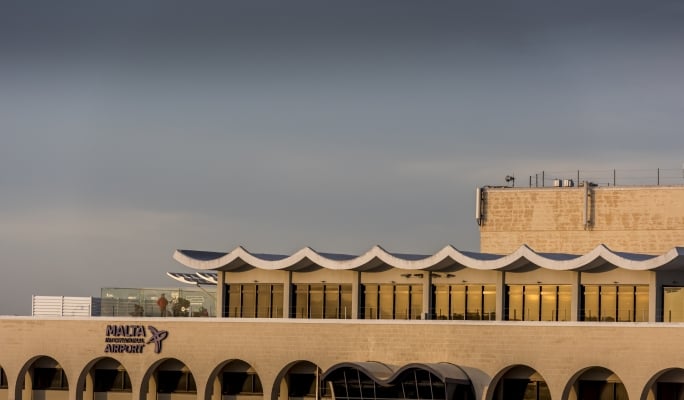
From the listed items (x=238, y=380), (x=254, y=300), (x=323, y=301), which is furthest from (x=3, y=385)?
(x=323, y=301)

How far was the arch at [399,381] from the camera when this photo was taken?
79188mm

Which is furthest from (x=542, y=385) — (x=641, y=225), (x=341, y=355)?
(x=641, y=225)

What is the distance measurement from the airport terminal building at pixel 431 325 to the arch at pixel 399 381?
0.09 m

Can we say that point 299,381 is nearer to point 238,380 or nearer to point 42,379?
point 238,380

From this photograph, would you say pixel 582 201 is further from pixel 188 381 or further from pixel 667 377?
pixel 188 381

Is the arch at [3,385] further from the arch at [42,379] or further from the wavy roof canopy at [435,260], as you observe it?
the wavy roof canopy at [435,260]

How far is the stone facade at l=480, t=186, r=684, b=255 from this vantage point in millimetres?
95500

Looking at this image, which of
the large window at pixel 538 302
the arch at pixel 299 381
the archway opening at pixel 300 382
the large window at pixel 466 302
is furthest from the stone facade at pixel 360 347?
the large window at pixel 538 302

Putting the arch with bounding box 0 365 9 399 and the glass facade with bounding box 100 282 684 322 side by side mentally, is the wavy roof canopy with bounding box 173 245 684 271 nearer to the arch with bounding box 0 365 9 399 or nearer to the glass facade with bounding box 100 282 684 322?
the glass facade with bounding box 100 282 684 322

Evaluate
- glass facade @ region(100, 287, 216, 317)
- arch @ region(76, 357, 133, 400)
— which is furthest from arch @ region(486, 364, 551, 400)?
arch @ region(76, 357, 133, 400)

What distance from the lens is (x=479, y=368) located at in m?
81.2

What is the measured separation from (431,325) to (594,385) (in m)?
9.38

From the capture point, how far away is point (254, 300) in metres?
91.3

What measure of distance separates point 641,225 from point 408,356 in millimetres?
21048
